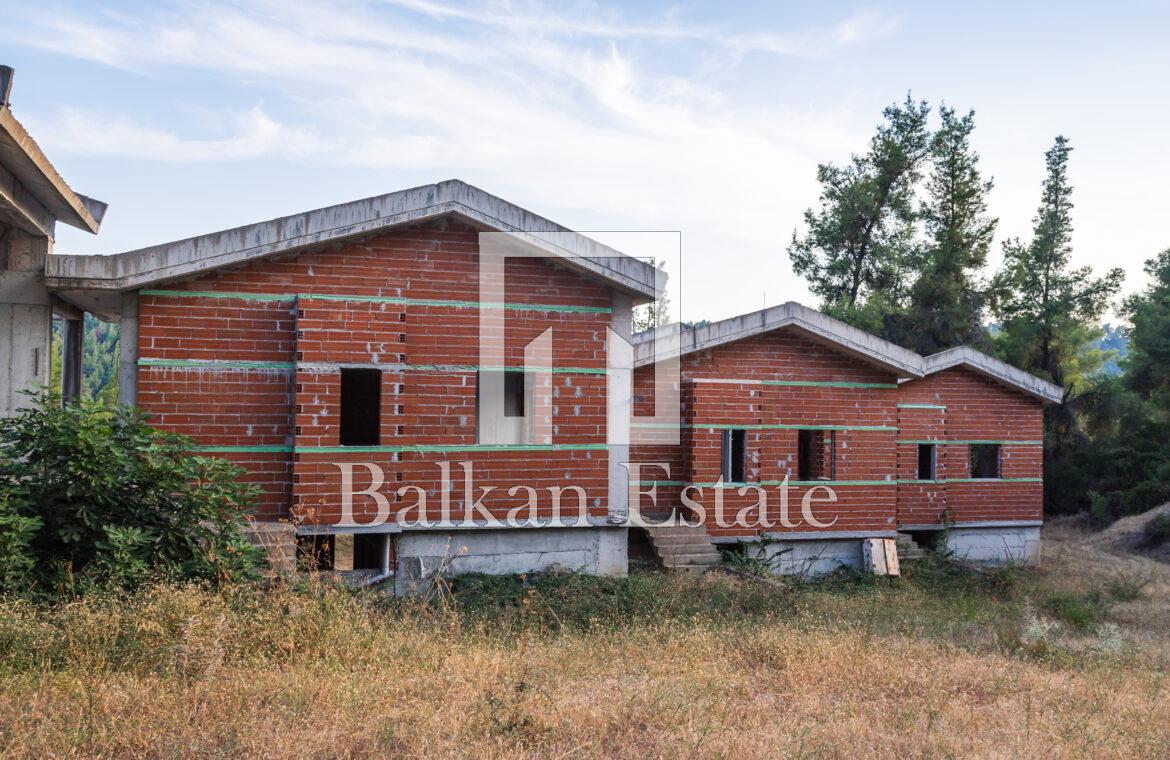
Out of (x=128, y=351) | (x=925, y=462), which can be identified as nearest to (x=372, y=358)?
(x=128, y=351)

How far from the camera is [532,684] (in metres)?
6.09

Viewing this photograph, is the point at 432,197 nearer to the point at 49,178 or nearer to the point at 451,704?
the point at 49,178

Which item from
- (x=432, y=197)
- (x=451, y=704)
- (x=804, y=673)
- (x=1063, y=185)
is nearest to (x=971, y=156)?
(x=1063, y=185)

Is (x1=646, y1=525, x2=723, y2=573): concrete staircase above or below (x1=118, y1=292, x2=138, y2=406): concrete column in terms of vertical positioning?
below

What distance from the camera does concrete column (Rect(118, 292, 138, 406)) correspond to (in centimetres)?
949

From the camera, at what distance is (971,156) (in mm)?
29938

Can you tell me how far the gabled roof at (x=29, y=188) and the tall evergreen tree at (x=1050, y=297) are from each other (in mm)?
27360

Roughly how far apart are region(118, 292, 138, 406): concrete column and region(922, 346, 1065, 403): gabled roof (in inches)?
546

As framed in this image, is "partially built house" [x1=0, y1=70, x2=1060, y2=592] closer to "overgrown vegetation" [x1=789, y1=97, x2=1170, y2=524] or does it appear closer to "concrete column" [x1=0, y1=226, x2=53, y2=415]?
"concrete column" [x1=0, y1=226, x2=53, y2=415]

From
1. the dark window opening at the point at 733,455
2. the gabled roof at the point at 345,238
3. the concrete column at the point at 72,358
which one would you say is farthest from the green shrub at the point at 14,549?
the dark window opening at the point at 733,455

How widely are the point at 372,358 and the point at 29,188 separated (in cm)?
379

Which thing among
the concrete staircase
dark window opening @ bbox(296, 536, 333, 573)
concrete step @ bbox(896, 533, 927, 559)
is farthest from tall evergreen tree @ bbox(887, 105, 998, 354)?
dark window opening @ bbox(296, 536, 333, 573)

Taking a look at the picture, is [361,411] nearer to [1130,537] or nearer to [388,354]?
[388,354]

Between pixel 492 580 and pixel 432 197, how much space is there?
4569mm
